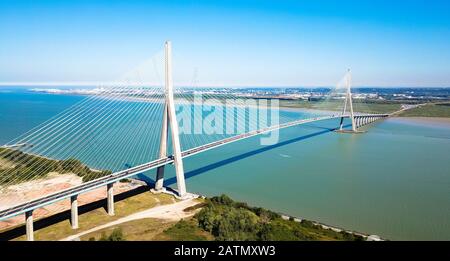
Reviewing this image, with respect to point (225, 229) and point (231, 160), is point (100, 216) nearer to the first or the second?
point (225, 229)

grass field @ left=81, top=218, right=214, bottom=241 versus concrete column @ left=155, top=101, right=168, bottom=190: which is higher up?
concrete column @ left=155, top=101, right=168, bottom=190

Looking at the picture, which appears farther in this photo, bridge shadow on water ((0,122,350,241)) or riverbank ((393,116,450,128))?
riverbank ((393,116,450,128))

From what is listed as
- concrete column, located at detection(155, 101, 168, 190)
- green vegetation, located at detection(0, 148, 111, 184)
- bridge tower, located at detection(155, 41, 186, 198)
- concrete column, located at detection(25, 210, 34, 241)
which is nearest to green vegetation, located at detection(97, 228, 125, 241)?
concrete column, located at detection(25, 210, 34, 241)

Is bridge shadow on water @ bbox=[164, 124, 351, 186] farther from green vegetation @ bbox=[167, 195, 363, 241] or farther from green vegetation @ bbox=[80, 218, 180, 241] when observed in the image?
green vegetation @ bbox=[167, 195, 363, 241]

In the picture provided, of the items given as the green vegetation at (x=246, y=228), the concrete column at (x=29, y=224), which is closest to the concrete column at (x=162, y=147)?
the green vegetation at (x=246, y=228)

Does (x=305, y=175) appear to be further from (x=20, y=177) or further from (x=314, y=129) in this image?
(x=314, y=129)

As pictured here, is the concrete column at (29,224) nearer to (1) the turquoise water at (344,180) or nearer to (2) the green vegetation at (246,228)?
(2) the green vegetation at (246,228)
